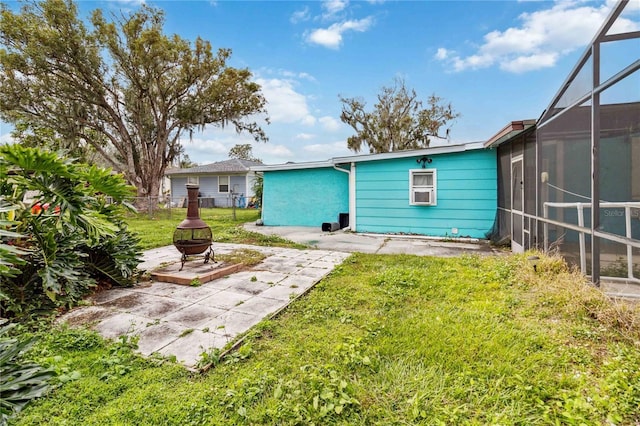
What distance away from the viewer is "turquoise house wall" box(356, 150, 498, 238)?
6879 millimetres

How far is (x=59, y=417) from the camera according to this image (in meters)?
1.54

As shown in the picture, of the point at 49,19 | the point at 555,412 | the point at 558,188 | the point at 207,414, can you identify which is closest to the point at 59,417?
the point at 207,414

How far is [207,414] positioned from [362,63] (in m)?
11.9

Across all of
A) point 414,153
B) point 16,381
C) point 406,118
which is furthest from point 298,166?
point 406,118

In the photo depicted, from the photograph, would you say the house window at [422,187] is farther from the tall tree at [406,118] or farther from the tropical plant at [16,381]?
the tall tree at [406,118]

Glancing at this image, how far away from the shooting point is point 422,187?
7500mm

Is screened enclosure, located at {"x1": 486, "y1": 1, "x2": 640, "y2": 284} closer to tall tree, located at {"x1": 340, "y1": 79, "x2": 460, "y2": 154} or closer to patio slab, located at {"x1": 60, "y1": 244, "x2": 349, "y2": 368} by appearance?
patio slab, located at {"x1": 60, "y1": 244, "x2": 349, "y2": 368}

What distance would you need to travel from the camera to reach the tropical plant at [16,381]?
3.69 feet

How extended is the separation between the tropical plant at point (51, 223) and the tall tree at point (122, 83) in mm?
11240

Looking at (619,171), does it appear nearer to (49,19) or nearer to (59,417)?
(59,417)

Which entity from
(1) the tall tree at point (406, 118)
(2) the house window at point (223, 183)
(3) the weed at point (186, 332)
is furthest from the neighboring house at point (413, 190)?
(1) the tall tree at point (406, 118)

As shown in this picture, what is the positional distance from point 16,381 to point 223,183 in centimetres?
2064

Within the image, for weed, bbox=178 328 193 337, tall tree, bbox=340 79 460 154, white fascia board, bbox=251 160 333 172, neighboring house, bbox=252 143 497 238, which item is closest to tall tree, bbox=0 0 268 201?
white fascia board, bbox=251 160 333 172

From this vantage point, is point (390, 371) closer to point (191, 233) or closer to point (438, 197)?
point (191, 233)
